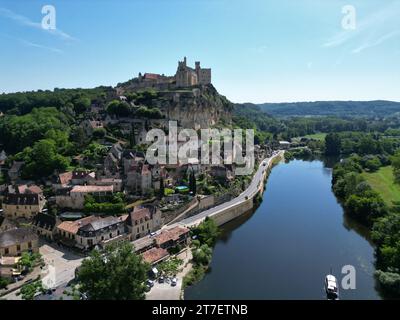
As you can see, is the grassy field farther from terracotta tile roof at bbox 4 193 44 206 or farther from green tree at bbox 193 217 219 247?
terracotta tile roof at bbox 4 193 44 206

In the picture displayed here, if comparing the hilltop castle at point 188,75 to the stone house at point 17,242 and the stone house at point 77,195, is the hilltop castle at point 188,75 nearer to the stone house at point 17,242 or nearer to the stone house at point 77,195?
the stone house at point 77,195

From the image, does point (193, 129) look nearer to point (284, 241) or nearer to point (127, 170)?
point (127, 170)

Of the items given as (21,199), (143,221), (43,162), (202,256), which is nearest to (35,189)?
(21,199)

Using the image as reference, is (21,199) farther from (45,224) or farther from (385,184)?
(385,184)

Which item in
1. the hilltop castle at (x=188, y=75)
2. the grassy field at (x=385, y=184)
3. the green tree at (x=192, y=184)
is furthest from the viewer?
the hilltop castle at (x=188, y=75)

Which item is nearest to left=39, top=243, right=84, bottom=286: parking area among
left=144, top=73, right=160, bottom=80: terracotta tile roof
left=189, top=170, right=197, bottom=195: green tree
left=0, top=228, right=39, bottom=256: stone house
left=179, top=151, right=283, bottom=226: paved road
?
left=0, top=228, right=39, bottom=256: stone house

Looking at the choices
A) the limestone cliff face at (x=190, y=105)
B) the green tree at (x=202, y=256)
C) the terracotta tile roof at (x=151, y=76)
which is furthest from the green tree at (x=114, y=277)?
the terracotta tile roof at (x=151, y=76)

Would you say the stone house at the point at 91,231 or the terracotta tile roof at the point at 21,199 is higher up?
the terracotta tile roof at the point at 21,199

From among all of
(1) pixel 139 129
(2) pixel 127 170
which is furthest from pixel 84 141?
(2) pixel 127 170
